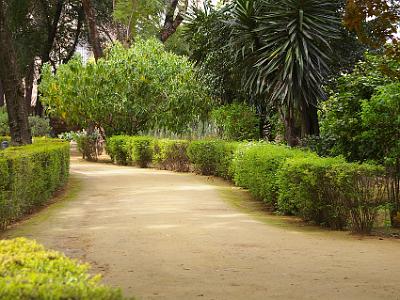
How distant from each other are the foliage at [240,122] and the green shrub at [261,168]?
15.3 feet

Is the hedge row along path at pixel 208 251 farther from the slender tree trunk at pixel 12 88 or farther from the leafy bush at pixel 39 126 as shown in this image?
the leafy bush at pixel 39 126

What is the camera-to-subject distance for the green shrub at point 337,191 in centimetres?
812

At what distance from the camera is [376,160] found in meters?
10.2

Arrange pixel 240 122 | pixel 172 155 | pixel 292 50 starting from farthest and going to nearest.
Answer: pixel 172 155
pixel 240 122
pixel 292 50

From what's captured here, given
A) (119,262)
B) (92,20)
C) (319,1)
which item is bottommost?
(119,262)

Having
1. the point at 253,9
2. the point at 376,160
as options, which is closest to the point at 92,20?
the point at 253,9

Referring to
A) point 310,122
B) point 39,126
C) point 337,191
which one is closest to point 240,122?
point 310,122

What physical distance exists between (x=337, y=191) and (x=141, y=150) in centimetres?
1385

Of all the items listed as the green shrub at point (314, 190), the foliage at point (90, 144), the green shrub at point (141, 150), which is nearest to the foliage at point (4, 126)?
the foliage at point (90, 144)

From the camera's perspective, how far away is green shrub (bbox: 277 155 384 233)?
8125mm

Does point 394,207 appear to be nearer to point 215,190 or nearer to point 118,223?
point 118,223

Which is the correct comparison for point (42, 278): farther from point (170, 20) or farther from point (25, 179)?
point (170, 20)

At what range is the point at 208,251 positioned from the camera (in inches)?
263

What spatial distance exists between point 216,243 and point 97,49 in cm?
2236
